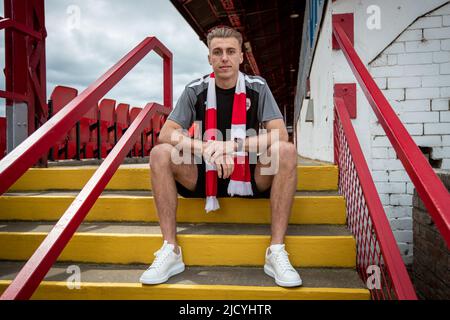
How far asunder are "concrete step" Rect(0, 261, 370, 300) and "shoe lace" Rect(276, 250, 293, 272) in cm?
9

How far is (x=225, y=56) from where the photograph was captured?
194 centimetres

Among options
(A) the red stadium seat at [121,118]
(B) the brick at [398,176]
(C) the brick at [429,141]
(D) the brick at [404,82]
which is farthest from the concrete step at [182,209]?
(A) the red stadium seat at [121,118]

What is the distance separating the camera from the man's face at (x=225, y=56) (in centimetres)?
190

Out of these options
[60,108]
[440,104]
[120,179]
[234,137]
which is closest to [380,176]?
[440,104]

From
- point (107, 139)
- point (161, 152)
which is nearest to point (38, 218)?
point (161, 152)

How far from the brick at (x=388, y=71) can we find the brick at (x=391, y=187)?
890 mm

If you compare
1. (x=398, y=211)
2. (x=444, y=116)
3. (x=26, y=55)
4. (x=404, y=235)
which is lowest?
(x=404, y=235)

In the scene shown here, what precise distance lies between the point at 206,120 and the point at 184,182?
1.43ft

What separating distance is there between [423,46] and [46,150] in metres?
2.82

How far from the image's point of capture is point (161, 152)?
1.75 m

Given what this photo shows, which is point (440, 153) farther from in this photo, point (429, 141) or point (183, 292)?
point (183, 292)

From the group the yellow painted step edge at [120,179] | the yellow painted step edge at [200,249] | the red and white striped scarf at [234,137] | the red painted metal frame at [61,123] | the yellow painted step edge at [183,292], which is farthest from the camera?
the yellow painted step edge at [120,179]

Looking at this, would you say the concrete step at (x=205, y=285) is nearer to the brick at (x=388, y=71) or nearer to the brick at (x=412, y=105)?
the brick at (x=412, y=105)
